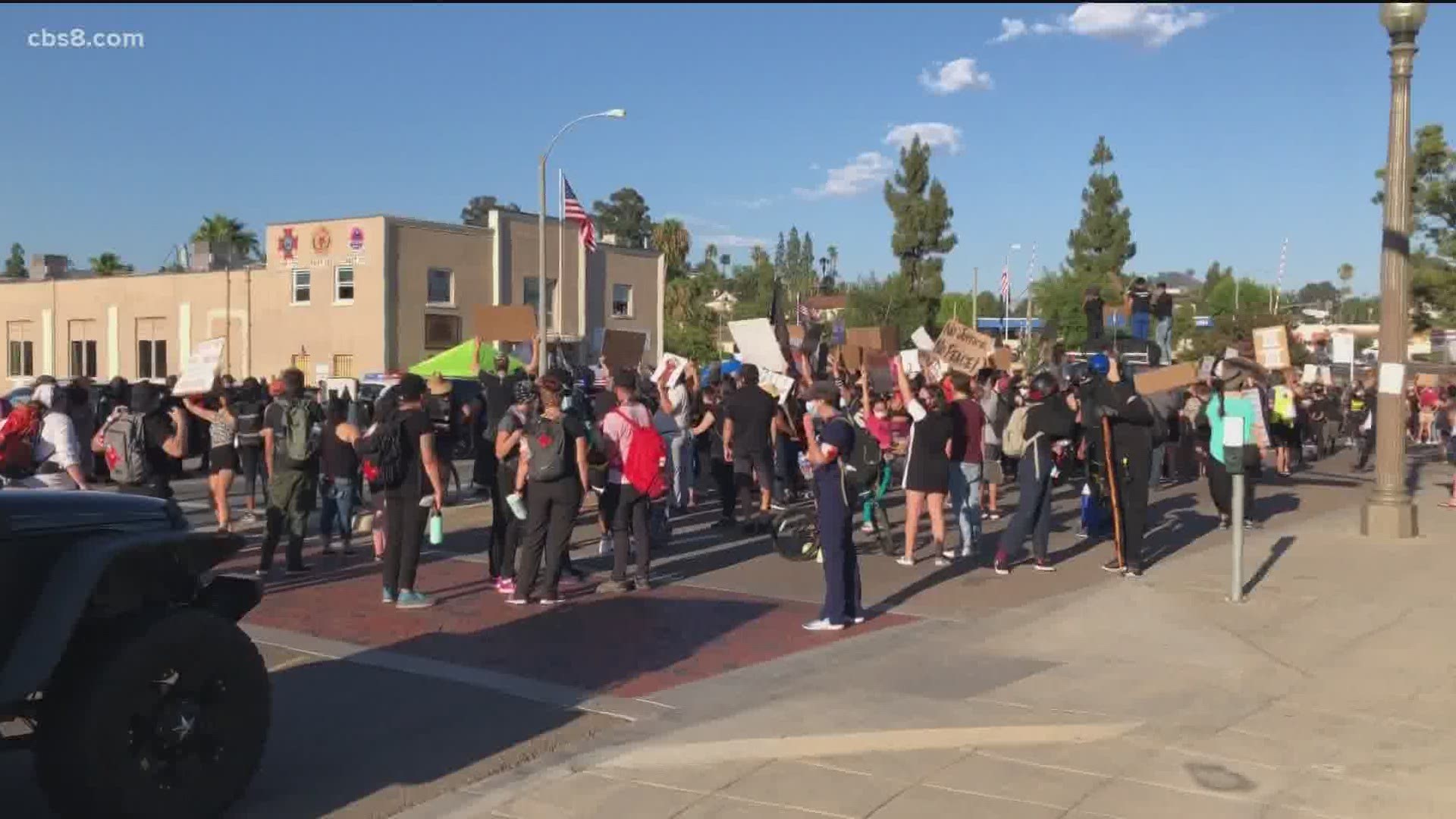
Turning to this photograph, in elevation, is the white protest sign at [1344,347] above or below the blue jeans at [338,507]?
above

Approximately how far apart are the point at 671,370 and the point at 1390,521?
7.73 meters

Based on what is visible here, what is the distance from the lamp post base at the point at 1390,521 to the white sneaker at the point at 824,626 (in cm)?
715

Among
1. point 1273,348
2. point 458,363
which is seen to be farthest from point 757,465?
point 458,363

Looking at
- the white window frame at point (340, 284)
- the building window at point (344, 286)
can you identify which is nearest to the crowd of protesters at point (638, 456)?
the white window frame at point (340, 284)

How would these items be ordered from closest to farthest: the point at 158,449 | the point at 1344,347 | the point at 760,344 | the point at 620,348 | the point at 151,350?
the point at 158,449
the point at 760,344
the point at 620,348
the point at 1344,347
the point at 151,350

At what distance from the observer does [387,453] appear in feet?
31.0

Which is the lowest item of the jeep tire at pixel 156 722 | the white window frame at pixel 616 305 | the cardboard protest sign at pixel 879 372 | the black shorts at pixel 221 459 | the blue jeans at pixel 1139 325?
the jeep tire at pixel 156 722

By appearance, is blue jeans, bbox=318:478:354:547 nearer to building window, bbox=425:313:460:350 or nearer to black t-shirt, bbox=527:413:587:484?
black t-shirt, bbox=527:413:587:484

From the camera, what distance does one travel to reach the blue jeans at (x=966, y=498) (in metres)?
12.3

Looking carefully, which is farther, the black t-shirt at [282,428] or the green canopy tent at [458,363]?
the green canopy tent at [458,363]

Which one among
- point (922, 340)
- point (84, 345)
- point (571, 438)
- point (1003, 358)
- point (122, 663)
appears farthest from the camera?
point (84, 345)

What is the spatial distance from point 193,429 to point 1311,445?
22.5 metres

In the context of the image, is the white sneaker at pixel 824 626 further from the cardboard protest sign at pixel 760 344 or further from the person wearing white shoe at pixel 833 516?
the cardboard protest sign at pixel 760 344

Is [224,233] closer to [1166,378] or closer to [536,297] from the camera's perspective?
[536,297]
